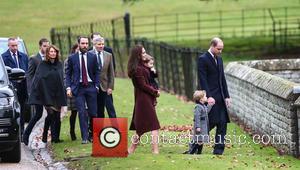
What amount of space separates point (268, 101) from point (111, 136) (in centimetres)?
410

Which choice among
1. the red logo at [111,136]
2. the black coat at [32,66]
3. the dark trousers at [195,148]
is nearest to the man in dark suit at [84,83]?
the black coat at [32,66]

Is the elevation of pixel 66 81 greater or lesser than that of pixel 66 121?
greater

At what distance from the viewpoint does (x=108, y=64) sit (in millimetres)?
16906

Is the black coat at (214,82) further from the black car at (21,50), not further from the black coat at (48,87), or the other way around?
the black car at (21,50)

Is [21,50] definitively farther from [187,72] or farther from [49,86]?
[187,72]

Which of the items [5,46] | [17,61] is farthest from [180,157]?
[5,46]

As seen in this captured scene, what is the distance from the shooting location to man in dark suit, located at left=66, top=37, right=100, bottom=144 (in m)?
16.3

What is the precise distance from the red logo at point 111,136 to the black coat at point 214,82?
1938mm

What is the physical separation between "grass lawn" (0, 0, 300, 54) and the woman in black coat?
39.9 m

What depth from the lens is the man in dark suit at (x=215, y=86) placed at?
1516 cm

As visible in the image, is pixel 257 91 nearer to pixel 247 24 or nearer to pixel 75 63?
pixel 75 63

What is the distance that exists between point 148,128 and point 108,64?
8.59ft

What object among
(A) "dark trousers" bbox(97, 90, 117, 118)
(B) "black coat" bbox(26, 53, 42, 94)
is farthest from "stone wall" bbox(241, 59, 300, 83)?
(B) "black coat" bbox(26, 53, 42, 94)

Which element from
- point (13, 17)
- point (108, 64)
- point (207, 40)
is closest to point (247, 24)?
point (207, 40)
